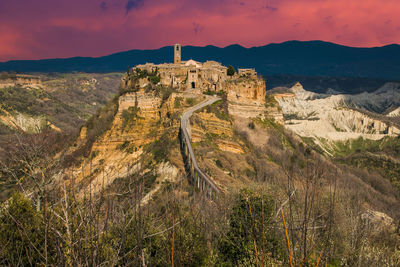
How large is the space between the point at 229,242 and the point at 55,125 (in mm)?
136895

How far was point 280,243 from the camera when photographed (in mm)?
14023

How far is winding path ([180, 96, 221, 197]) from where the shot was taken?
93.9 feet

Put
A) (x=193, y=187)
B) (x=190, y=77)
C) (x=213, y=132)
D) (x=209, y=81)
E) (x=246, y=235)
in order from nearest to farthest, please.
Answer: (x=246, y=235) < (x=193, y=187) < (x=213, y=132) < (x=190, y=77) < (x=209, y=81)

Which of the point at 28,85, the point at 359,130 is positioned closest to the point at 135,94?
the point at 359,130

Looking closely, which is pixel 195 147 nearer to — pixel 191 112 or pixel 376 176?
pixel 191 112

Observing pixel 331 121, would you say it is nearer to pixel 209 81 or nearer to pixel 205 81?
pixel 209 81

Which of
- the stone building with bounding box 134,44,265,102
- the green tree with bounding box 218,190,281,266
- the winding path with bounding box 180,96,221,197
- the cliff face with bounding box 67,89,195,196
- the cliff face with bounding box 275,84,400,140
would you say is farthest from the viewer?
the cliff face with bounding box 275,84,400,140

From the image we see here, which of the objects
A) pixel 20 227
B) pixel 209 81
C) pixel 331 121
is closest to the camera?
pixel 20 227

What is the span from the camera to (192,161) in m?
34.8

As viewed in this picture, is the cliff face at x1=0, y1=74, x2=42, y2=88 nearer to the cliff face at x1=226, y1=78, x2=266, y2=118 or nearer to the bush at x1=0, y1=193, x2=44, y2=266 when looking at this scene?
the cliff face at x1=226, y1=78, x2=266, y2=118

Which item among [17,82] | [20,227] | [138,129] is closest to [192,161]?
[138,129]

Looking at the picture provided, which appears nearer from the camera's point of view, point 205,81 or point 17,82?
point 205,81

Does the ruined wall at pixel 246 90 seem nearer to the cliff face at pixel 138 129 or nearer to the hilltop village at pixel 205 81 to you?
the hilltop village at pixel 205 81

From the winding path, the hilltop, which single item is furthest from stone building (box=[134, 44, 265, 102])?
the winding path
